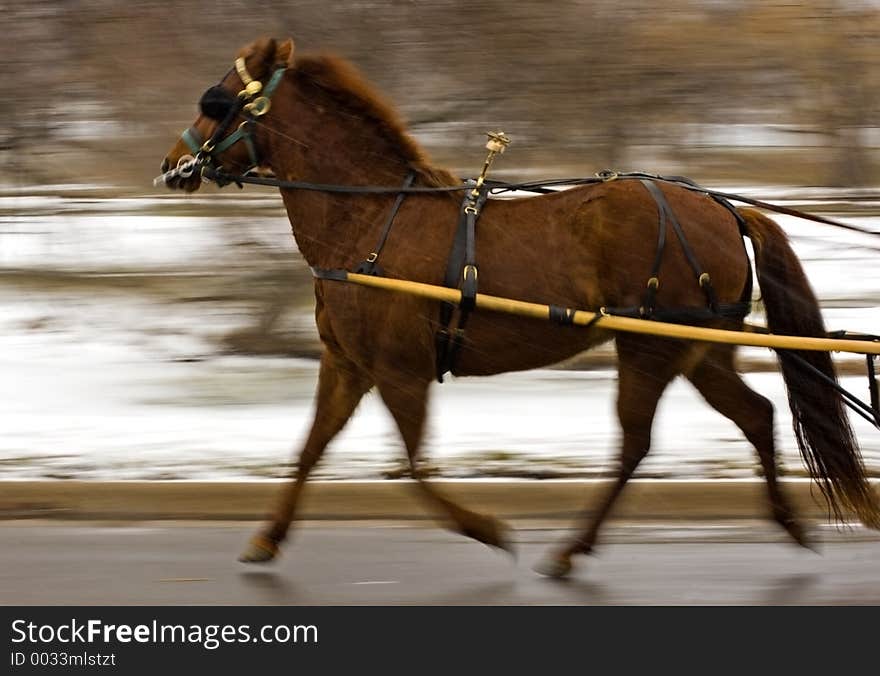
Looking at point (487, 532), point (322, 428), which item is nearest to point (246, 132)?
point (322, 428)

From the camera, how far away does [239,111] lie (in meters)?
5.90

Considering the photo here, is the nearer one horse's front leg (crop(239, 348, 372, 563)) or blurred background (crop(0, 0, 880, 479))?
horse's front leg (crop(239, 348, 372, 563))

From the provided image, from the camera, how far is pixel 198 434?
26.7 ft

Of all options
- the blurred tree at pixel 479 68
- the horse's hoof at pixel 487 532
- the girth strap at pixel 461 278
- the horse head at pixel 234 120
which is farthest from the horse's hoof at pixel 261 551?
the blurred tree at pixel 479 68

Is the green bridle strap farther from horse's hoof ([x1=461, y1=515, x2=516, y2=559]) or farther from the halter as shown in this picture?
horse's hoof ([x1=461, y1=515, x2=516, y2=559])

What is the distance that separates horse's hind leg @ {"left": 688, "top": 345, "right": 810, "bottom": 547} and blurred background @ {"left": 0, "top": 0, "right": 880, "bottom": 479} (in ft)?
7.14

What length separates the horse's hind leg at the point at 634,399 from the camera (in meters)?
5.79

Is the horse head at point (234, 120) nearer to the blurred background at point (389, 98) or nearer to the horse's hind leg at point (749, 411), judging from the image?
the horse's hind leg at point (749, 411)

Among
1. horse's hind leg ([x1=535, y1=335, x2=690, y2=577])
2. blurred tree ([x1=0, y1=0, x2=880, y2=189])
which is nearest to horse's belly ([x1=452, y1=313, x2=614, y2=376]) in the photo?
horse's hind leg ([x1=535, y1=335, x2=690, y2=577])

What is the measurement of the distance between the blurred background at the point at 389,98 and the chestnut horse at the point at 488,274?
227 centimetres

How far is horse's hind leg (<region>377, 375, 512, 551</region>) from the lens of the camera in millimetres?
5727

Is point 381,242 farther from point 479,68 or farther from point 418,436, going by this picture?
point 479,68

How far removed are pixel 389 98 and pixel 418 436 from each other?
408 centimetres

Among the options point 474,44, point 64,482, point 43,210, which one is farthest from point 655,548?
point 43,210
